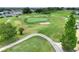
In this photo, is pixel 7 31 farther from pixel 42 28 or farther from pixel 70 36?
pixel 70 36

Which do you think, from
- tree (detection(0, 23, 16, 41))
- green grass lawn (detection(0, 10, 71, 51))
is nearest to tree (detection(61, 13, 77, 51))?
green grass lawn (detection(0, 10, 71, 51))

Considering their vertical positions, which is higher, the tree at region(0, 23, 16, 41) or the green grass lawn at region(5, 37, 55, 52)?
the tree at region(0, 23, 16, 41)

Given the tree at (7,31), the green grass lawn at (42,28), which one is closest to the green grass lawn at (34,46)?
the green grass lawn at (42,28)

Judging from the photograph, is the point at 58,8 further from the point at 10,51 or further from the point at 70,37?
the point at 10,51

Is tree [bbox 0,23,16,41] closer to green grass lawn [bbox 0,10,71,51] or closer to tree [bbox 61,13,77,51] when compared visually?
green grass lawn [bbox 0,10,71,51]
